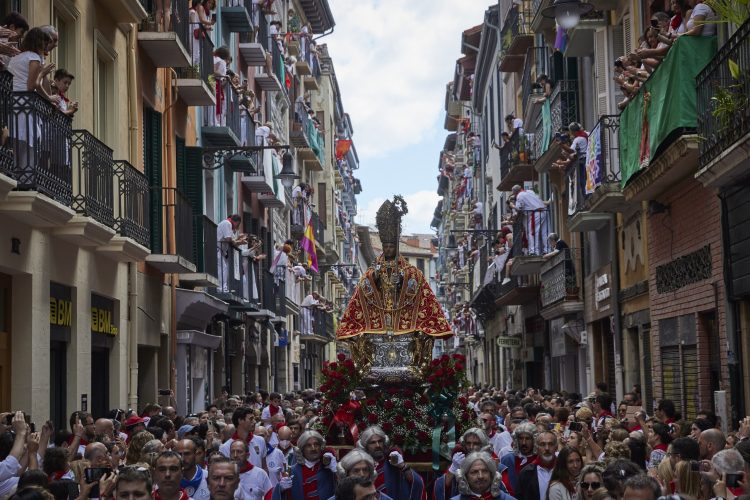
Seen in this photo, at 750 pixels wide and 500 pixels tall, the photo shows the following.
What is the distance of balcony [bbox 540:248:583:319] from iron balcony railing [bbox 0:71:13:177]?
56.8ft

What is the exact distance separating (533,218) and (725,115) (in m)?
18.8

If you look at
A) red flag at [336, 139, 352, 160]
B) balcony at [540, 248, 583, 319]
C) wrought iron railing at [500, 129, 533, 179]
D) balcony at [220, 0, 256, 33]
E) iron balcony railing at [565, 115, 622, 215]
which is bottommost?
balcony at [540, 248, 583, 319]

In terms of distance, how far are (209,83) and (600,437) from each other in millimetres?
15092

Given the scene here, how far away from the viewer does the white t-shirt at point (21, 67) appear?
14062 millimetres

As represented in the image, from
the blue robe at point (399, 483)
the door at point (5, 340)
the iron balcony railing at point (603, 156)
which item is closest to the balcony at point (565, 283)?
the iron balcony railing at point (603, 156)

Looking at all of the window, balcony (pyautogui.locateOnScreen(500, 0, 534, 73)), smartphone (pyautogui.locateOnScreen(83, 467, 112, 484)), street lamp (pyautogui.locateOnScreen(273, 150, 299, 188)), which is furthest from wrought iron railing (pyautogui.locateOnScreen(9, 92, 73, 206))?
balcony (pyautogui.locateOnScreen(500, 0, 534, 73))

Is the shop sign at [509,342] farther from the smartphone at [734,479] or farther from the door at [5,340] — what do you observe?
the smartphone at [734,479]

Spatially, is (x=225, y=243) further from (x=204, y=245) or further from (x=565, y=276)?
(x=565, y=276)

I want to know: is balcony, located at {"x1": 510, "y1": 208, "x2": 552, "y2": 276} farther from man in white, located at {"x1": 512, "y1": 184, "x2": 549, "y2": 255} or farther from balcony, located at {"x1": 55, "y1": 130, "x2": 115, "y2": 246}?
balcony, located at {"x1": 55, "y1": 130, "x2": 115, "y2": 246}

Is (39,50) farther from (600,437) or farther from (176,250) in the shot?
(176,250)

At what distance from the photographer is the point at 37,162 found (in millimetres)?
14344

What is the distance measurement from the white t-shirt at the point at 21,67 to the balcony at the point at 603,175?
10.4 metres

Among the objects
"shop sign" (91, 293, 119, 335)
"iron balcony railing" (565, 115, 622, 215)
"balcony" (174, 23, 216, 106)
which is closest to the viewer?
"shop sign" (91, 293, 119, 335)

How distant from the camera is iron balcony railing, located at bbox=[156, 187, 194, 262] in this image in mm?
22625
